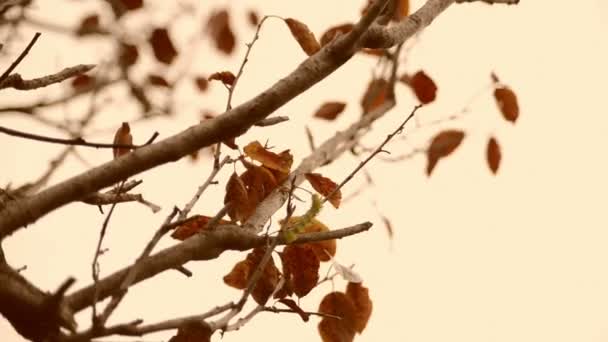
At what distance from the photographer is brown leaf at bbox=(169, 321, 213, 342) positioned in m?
0.55

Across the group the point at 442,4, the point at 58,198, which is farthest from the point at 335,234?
the point at 442,4

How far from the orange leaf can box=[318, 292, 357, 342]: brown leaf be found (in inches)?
9.3

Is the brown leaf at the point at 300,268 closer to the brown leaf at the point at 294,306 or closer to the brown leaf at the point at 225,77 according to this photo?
the brown leaf at the point at 294,306

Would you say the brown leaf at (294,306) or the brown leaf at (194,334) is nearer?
the brown leaf at (194,334)

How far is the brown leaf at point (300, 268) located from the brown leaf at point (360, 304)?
13 cm

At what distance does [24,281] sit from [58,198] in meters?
0.11

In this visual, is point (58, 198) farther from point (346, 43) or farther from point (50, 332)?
point (346, 43)

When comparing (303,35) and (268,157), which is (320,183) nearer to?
(268,157)

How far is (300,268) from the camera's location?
0.75 metres

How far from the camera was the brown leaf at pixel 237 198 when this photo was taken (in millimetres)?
746

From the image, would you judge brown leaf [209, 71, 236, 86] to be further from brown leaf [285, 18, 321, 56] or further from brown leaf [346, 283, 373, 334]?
brown leaf [346, 283, 373, 334]

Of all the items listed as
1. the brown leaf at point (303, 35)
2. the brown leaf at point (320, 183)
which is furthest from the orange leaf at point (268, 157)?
the brown leaf at point (303, 35)

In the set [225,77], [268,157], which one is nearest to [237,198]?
[268,157]

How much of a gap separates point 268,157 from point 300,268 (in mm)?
182
